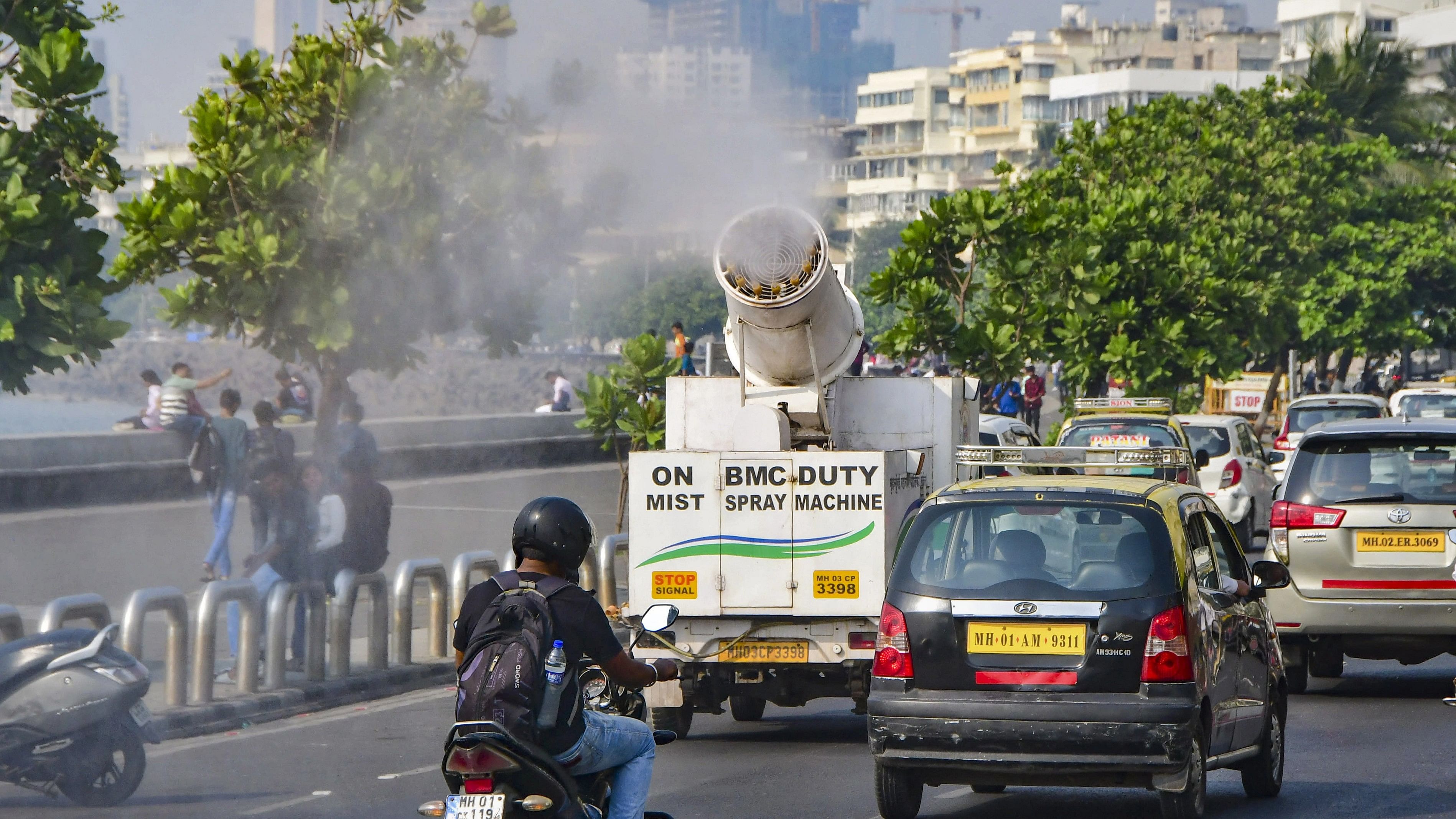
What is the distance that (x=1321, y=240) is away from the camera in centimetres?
4444

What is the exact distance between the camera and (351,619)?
499 inches

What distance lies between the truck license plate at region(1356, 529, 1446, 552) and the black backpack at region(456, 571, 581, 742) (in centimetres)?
776

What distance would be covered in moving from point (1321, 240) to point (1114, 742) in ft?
129

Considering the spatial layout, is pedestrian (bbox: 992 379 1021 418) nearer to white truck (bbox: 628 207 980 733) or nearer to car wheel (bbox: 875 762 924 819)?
white truck (bbox: 628 207 980 733)

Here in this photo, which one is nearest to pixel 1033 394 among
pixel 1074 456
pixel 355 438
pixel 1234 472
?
pixel 1234 472

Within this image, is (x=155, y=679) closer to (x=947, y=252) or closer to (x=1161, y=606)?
(x=1161, y=606)

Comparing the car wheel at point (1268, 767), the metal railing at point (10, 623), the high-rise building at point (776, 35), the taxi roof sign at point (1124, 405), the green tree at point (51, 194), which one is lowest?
the car wheel at point (1268, 767)

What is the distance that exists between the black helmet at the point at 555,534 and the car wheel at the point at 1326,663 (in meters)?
7.96

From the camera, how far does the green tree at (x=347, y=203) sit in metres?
15.9

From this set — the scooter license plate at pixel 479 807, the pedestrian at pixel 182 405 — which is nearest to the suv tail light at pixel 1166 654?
the scooter license plate at pixel 479 807

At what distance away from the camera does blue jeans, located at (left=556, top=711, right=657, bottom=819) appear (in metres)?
5.43

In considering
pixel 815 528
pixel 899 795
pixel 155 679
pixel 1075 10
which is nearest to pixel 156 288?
pixel 155 679

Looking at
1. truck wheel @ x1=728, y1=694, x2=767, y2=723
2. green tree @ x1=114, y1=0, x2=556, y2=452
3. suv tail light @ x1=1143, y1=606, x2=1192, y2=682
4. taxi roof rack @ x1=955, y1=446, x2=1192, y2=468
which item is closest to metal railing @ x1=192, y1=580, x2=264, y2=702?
truck wheel @ x1=728, y1=694, x2=767, y2=723

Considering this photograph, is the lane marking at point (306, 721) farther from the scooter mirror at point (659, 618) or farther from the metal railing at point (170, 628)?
the scooter mirror at point (659, 618)
